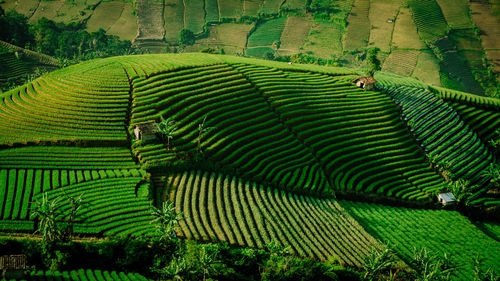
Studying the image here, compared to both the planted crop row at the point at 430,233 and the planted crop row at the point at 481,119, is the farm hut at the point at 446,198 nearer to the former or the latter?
the planted crop row at the point at 430,233

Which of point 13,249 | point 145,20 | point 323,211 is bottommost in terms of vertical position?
point 323,211

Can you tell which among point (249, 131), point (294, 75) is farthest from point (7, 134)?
point (294, 75)

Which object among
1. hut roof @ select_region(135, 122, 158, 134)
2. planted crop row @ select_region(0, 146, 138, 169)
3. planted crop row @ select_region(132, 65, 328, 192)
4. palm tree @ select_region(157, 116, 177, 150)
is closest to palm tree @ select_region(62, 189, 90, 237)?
planted crop row @ select_region(0, 146, 138, 169)

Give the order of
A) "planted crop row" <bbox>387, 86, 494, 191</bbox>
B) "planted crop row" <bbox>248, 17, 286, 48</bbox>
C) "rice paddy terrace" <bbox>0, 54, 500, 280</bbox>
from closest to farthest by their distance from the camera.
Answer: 1. "rice paddy terrace" <bbox>0, 54, 500, 280</bbox>
2. "planted crop row" <bbox>387, 86, 494, 191</bbox>
3. "planted crop row" <bbox>248, 17, 286, 48</bbox>

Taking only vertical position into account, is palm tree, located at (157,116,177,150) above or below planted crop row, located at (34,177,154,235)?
above

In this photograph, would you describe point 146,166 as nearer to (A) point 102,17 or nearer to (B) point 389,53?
(B) point 389,53

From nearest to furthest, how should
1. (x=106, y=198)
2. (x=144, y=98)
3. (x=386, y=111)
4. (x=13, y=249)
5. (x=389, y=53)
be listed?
(x=13, y=249) → (x=106, y=198) → (x=144, y=98) → (x=386, y=111) → (x=389, y=53)

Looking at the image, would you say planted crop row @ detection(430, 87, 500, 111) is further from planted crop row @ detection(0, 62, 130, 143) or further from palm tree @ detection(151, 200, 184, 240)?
palm tree @ detection(151, 200, 184, 240)
